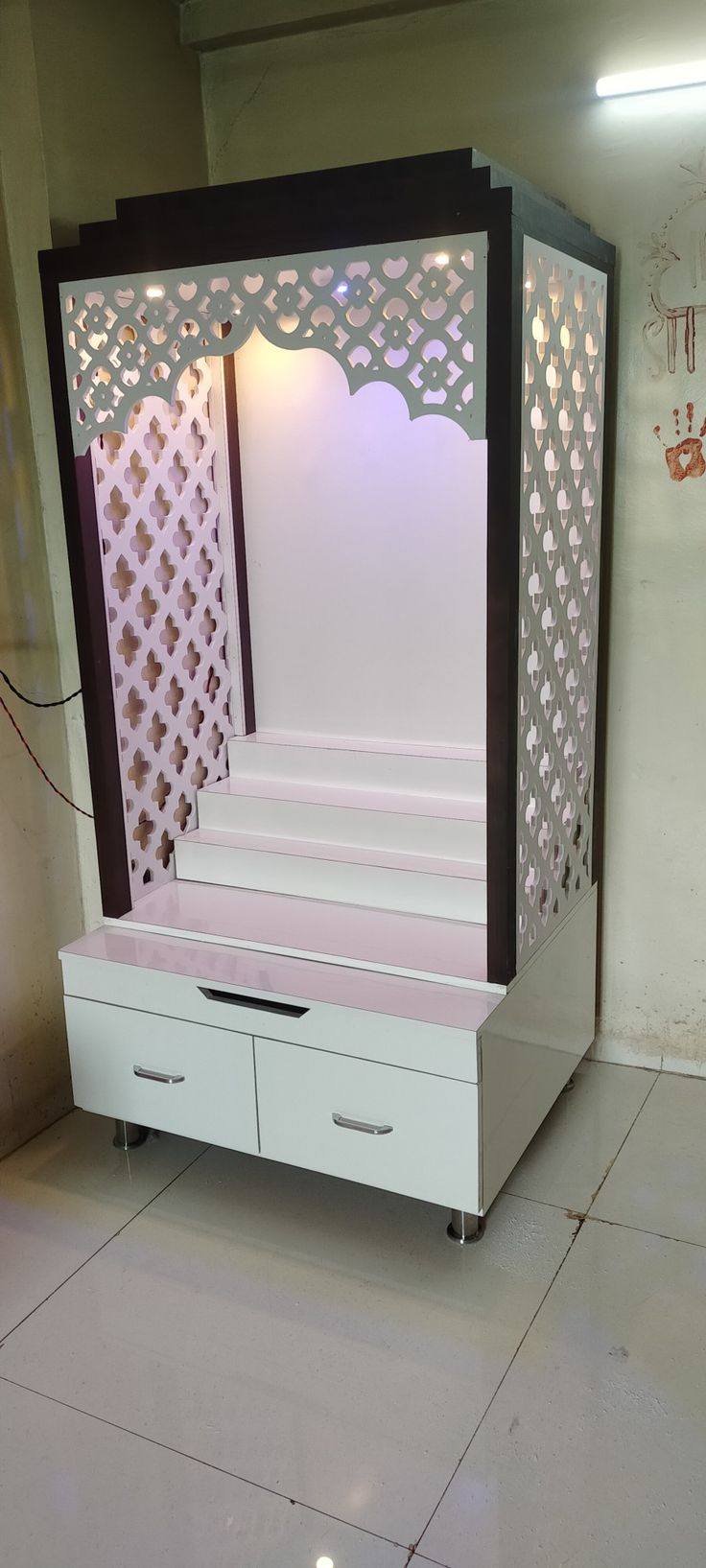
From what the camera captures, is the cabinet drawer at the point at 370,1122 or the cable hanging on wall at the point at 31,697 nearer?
the cabinet drawer at the point at 370,1122

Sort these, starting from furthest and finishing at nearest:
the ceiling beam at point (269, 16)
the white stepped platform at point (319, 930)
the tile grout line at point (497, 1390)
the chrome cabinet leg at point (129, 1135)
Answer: the chrome cabinet leg at point (129, 1135) < the ceiling beam at point (269, 16) < the white stepped platform at point (319, 930) < the tile grout line at point (497, 1390)

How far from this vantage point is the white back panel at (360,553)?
280 centimetres

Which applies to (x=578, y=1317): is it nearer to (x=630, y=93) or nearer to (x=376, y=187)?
(x=376, y=187)

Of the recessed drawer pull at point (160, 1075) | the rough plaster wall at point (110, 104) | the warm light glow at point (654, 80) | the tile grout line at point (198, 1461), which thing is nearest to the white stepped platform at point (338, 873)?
the recessed drawer pull at point (160, 1075)

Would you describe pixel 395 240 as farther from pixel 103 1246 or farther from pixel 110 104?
pixel 103 1246

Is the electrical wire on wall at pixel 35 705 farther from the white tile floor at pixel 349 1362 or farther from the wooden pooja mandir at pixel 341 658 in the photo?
the white tile floor at pixel 349 1362

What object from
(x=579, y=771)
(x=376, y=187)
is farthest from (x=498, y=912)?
(x=376, y=187)

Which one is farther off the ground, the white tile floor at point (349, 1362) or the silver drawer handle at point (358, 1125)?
the silver drawer handle at point (358, 1125)

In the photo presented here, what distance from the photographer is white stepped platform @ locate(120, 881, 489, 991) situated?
2406 millimetres

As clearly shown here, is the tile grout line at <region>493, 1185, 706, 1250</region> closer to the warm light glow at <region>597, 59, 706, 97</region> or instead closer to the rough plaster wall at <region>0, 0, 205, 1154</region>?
the rough plaster wall at <region>0, 0, 205, 1154</region>

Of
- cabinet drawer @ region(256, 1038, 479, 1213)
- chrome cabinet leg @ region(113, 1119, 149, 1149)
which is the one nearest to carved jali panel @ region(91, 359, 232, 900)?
chrome cabinet leg @ region(113, 1119, 149, 1149)

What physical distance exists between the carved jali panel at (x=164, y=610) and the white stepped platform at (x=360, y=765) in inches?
4.2

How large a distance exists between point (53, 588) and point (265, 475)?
63 cm

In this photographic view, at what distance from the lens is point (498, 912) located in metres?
2.28
